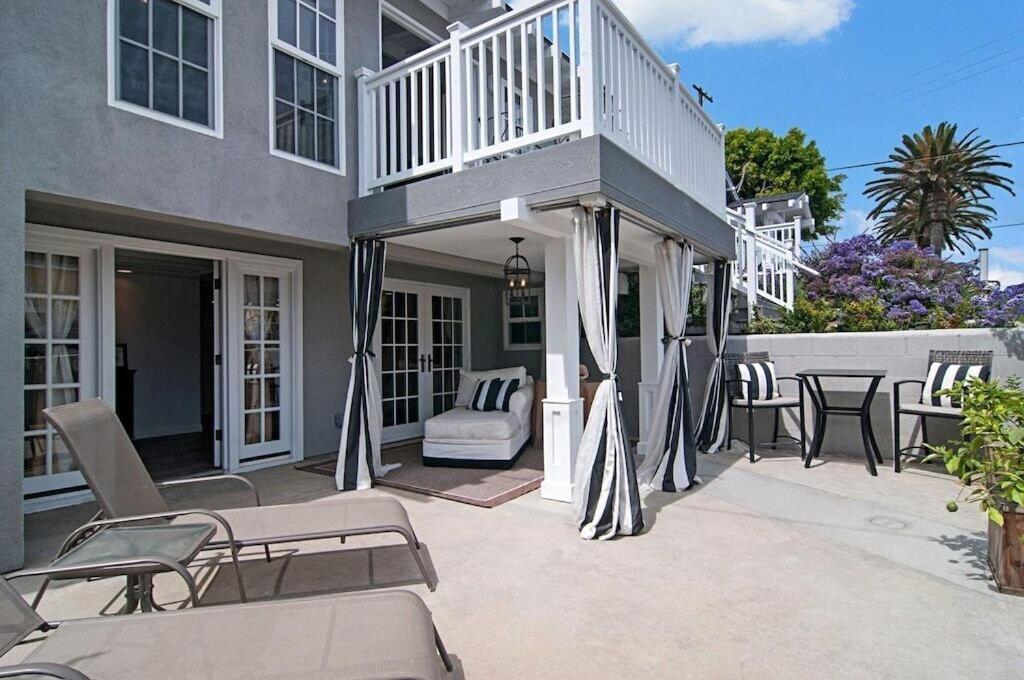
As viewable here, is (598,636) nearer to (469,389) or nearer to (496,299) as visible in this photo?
(469,389)

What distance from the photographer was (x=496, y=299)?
921 cm

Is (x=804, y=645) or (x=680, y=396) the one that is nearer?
(x=804, y=645)

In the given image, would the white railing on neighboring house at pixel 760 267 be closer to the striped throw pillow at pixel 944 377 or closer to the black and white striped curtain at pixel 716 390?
the black and white striped curtain at pixel 716 390

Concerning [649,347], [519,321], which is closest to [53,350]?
[649,347]

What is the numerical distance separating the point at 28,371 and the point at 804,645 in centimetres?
554

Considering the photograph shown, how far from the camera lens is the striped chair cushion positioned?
6211 millimetres

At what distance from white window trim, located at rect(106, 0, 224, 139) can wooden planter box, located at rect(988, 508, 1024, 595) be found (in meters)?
5.53

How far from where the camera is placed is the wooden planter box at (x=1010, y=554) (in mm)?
2773

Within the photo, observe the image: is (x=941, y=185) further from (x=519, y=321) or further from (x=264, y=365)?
(x=264, y=365)

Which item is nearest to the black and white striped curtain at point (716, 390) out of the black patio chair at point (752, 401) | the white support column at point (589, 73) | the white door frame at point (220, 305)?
the black patio chair at point (752, 401)

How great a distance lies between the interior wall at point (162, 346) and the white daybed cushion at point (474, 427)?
4.63m

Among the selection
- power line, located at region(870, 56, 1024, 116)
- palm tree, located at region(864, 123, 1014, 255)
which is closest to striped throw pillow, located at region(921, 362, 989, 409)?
palm tree, located at region(864, 123, 1014, 255)

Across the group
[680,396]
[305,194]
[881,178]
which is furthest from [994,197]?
[305,194]

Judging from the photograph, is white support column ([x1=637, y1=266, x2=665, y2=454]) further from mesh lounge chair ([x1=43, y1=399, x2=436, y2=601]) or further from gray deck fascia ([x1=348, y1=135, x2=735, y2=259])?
mesh lounge chair ([x1=43, y1=399, x2=436, y2=601])
